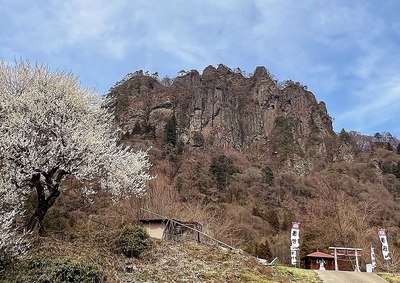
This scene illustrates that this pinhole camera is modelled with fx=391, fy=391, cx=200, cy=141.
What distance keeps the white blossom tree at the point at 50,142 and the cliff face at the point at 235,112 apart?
62449mm

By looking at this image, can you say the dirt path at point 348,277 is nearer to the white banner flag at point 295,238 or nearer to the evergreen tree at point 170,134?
the white banner flag at point 295,238

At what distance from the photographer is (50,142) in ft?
40.0

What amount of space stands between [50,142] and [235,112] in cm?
8661

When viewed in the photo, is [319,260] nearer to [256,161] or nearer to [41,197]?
[41,197]

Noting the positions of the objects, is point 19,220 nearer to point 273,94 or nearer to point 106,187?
point 106,187

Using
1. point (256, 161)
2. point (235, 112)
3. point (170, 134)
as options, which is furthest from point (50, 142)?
point (235, 112)

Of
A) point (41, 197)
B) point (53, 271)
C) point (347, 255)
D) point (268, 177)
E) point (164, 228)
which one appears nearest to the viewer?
point (53, 271)

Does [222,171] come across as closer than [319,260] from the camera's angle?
No

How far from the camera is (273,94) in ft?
329

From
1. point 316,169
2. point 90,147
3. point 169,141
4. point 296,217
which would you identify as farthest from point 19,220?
point 316,169

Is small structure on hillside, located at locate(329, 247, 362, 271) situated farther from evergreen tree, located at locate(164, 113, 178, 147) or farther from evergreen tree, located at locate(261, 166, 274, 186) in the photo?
evergreen tree, located at locate(164, 113, 178, 147)

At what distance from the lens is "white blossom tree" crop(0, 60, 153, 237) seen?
11555mm

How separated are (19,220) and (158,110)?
2881 inches

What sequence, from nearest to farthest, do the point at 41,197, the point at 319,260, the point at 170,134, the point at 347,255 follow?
the point at 41,197 < the point at 347,255 < the point at 319,260 < the point at 170,134
